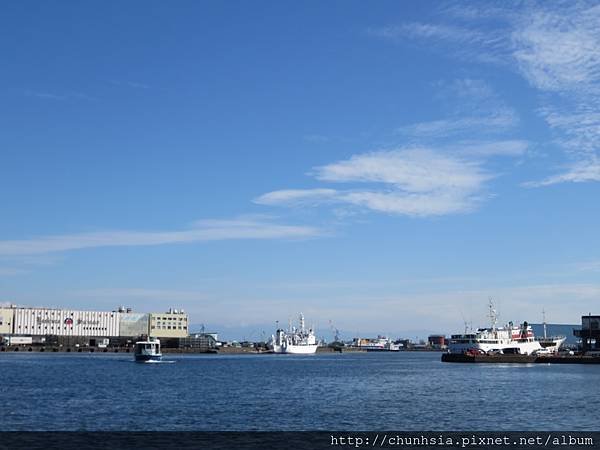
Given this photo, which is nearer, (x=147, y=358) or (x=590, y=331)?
(x=147, y=358)

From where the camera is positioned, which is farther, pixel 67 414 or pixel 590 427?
pixel 67 414

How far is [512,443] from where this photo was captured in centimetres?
4425

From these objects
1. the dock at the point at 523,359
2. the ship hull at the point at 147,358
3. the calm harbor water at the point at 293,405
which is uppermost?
the ship hull at the point at 147,358

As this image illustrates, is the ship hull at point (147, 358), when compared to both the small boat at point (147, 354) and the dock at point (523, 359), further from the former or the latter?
the dock at point (523, 359)

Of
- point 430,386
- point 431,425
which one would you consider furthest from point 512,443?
point 430,386

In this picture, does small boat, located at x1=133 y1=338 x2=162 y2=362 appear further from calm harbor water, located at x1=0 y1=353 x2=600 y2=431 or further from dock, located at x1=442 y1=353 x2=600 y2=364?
dock, located at x1=442 y1=353 x2=600 y2=364

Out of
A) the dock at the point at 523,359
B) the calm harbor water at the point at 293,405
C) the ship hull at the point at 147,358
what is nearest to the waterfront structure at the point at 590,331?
the dock at the point at 523,359

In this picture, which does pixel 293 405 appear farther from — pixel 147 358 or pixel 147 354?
pixel 147 354

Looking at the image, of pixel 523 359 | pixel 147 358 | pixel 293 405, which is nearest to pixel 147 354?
pixel 147 358

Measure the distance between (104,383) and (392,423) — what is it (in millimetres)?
54027

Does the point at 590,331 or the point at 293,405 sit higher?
the point at 590,331

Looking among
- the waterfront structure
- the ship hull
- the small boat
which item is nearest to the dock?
the waterfront structure

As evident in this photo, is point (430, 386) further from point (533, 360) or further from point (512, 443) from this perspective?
point (533, 360)

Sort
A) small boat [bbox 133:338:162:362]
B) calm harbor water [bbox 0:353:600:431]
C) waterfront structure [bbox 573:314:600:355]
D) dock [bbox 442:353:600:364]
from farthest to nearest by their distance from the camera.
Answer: waterfront structure [bbox 573:314:600:355] → dock [bbox 442:353:600:364] → small boat [bbox 133:338:162:362] → calm harbor water [bbox 0:353:600:431]
